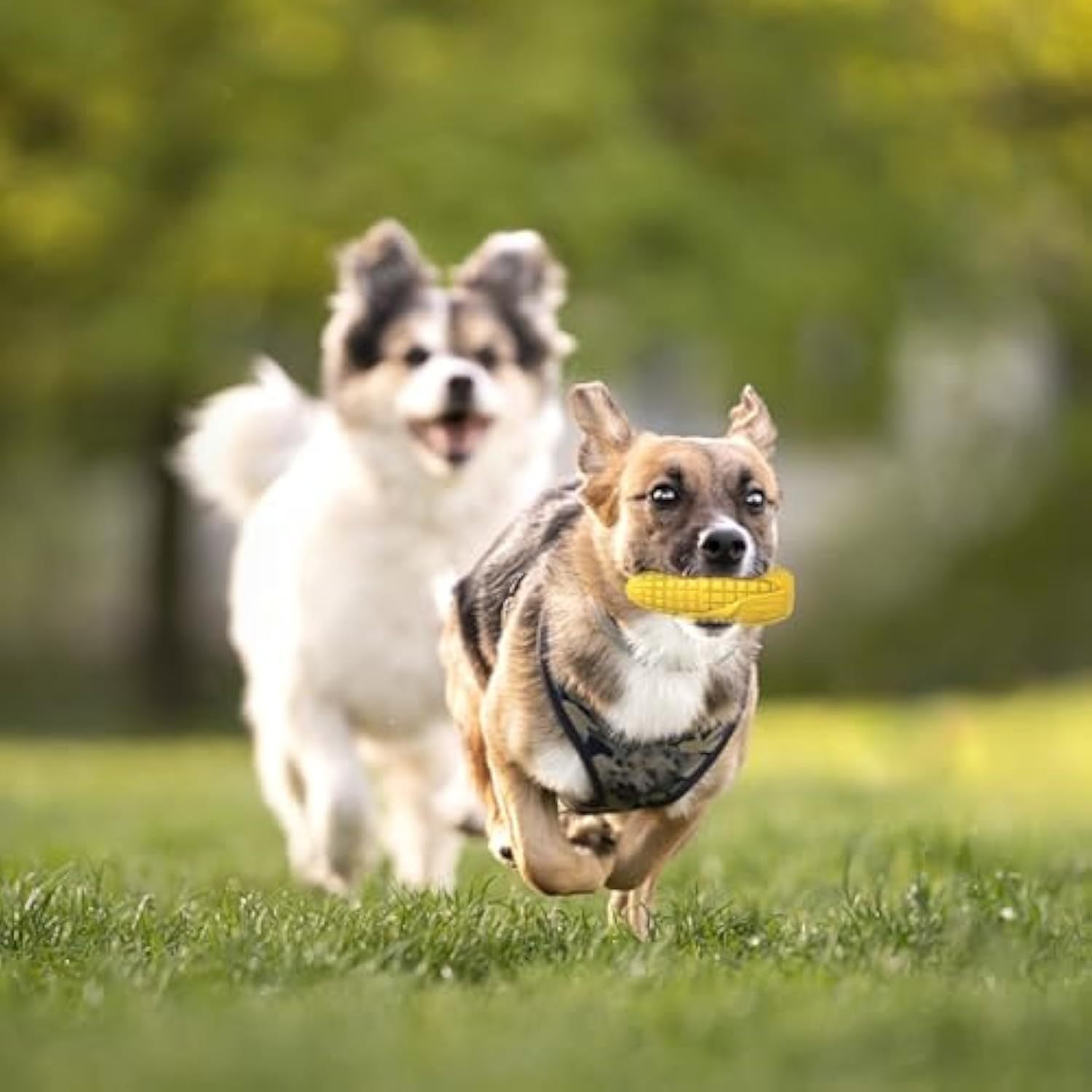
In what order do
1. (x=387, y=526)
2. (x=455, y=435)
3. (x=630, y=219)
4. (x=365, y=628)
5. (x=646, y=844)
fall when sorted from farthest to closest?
(x=630, y=219) → (x=455, y=435) → (x=387, y=526) → (x=365, y=628) → (x=646, y=844)

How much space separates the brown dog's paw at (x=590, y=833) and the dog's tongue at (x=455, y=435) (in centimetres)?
260

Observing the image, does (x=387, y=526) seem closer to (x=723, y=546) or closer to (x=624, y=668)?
(x=624, y=668)

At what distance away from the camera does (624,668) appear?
5172mm

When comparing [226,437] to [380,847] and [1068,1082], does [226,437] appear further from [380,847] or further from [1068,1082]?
[1068,1082]

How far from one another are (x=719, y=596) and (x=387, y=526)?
330 centimetres

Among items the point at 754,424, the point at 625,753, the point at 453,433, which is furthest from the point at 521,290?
the point at 625,753

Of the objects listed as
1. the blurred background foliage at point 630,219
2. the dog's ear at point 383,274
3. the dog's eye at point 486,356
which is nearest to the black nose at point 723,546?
the dog's eye at point 486,356

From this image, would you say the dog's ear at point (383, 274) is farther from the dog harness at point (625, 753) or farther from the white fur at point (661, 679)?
the white fur at point (661, 679)

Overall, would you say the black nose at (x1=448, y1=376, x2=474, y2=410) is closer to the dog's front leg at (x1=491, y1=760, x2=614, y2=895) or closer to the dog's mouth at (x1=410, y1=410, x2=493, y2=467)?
the dog's mouth at (x1=410, y1=410, x2=493, y2=467)

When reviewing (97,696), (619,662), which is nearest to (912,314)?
(97,696)

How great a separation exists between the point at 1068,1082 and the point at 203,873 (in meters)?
4.22

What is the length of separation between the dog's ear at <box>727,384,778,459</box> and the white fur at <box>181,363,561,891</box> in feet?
7.40

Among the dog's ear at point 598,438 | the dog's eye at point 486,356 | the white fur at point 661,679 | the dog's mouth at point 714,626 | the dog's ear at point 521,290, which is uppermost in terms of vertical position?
the dog's ear at point 521,290

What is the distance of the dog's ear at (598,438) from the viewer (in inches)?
207
